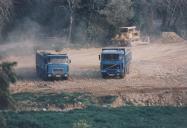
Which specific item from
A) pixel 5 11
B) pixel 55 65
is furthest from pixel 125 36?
pixel 55 65

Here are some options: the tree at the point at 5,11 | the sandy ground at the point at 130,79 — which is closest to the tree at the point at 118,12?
the sandy ground at the point at 130,79

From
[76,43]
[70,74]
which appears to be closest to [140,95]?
[70,74]

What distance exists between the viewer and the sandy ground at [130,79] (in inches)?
A: 1487

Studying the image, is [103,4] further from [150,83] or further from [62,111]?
[62,111]

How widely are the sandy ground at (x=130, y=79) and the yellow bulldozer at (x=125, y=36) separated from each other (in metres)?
2.83

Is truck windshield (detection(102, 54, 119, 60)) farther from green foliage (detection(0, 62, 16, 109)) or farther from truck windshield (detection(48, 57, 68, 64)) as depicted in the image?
green foliage (detection(0, 62, 16, 109))

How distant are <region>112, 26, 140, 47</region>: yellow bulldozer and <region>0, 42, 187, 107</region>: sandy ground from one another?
2.83m

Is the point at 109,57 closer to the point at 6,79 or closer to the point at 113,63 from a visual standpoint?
the point at 113,63

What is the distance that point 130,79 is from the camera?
4297 cm

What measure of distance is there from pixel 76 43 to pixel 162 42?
10560mm

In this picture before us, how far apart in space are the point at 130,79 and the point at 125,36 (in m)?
19.1

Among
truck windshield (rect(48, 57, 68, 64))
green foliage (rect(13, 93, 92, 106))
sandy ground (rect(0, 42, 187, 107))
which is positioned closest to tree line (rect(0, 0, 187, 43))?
sandy ground (rect(0, 42, 187, 107))

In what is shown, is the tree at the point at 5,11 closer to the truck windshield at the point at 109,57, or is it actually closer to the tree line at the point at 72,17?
the tree line at the point at 72,17

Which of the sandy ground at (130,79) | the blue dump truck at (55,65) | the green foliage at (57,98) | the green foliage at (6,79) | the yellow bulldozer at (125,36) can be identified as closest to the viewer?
the green foliage at (6,79)
